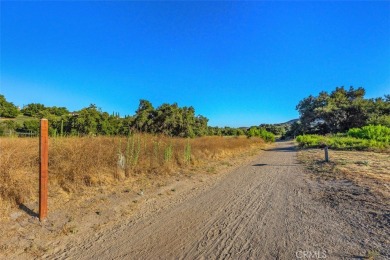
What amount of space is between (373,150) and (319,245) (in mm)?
17881

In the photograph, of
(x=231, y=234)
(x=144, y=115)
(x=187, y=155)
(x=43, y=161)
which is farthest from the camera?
(x=144, y=115)

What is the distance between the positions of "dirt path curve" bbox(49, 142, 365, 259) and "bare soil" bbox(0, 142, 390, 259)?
0.04 feet

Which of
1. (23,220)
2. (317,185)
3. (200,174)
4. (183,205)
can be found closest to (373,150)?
(317,185)

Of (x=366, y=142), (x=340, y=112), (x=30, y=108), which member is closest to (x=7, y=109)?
(x=30, y=108)

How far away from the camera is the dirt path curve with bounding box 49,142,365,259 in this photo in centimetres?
317

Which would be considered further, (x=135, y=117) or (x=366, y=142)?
(x=135, y=117)

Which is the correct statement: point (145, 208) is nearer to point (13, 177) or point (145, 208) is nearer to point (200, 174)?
point (13, 177)

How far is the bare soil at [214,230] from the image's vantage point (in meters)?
3.19

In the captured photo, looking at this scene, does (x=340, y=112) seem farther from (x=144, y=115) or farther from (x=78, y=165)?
(x=78, y=165)

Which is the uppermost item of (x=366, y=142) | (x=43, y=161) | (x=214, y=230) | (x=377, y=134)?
(x=377, y=134)

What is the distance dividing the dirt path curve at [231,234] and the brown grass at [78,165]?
87.8 inches

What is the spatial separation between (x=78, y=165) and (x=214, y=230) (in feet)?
13.9

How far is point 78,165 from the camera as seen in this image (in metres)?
6.28

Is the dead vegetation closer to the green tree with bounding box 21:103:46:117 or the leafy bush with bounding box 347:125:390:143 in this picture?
the leafy bush with bounding box 347:125:390:143
